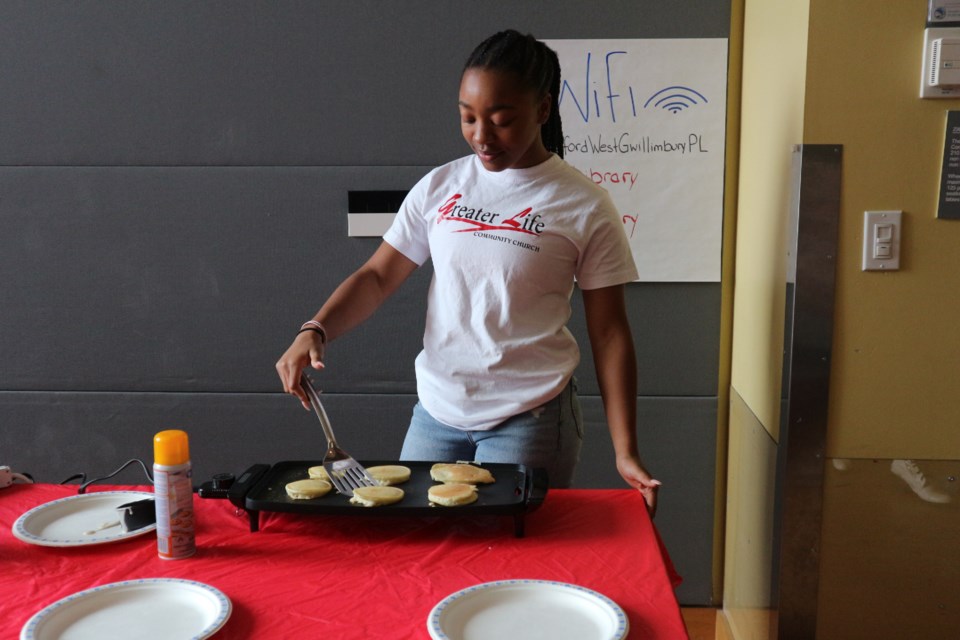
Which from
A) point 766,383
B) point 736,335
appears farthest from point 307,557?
point 736,335

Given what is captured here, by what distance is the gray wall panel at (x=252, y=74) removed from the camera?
2297 millimetres

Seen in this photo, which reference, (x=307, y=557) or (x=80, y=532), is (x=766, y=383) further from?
(x=80, y=532)

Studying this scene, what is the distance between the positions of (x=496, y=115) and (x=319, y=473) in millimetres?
660

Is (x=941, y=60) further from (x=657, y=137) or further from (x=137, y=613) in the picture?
(x=137, y=613)

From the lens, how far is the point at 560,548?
3.90ft

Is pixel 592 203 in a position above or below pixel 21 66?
below

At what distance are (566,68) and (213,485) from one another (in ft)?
4.93

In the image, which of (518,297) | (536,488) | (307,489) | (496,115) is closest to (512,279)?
(518,297)

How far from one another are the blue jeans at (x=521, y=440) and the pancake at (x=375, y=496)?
0.29 m

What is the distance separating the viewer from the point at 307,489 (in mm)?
1265

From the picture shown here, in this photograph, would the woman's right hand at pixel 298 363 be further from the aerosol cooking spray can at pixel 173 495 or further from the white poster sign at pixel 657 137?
the white poster sign at pixel 657 137

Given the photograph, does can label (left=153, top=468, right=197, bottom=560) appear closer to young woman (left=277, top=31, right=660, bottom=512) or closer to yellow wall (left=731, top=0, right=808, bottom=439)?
young woman (left=277, top=31, right=660, bottom=512)

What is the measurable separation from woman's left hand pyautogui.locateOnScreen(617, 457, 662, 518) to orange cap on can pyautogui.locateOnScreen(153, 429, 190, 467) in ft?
2.33

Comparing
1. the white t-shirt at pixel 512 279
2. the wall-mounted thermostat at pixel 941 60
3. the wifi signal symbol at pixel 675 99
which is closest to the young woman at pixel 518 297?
the white t-shirt at pixel 512 279
